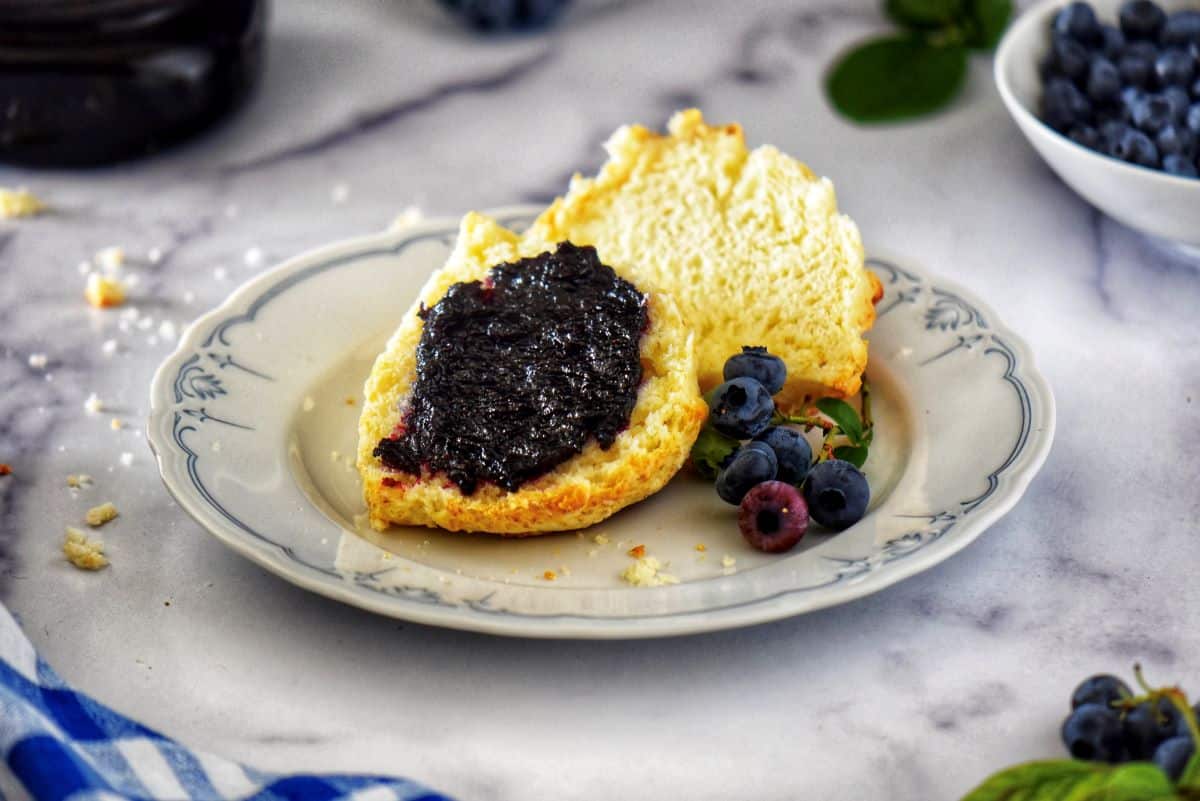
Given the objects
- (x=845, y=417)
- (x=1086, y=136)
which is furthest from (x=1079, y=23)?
(x=845, y=417)

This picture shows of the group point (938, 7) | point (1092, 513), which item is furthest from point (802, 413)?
point (938, 7)

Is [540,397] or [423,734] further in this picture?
[540,397]

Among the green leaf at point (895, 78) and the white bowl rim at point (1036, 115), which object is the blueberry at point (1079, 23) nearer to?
the white bowl rim at point (1036, 115)

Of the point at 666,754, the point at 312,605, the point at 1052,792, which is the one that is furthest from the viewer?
the point at 312,605

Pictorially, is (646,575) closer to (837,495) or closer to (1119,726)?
(837,495)

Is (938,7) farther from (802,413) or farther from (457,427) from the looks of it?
(457,427)

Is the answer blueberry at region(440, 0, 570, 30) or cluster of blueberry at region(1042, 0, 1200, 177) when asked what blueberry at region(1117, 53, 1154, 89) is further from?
blueberry at region(440, 0, 570, 30)

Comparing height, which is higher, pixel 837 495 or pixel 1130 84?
pixel 837 495
